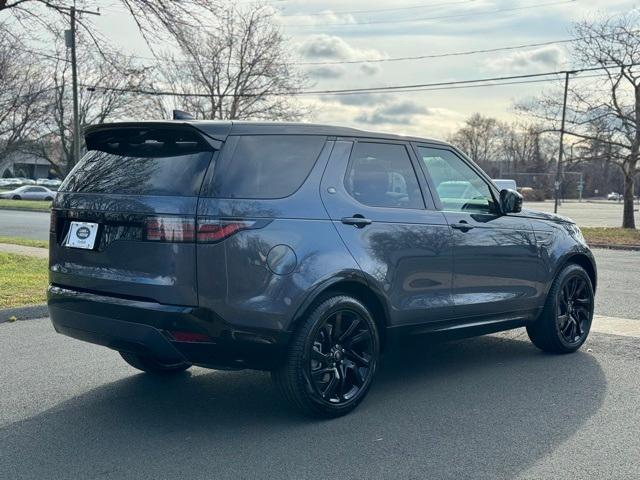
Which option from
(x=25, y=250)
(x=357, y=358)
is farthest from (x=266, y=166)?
(x=25, y=250)

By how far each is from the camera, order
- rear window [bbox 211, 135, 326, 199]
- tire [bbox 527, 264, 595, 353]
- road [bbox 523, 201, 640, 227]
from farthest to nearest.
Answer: road [bbox 523, 201, 640, 227] < tire [bbox 527, 264, 595, 353] < rear window [bbox 211, 135, 326, 199]

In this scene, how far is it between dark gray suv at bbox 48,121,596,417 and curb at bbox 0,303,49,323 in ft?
9.75

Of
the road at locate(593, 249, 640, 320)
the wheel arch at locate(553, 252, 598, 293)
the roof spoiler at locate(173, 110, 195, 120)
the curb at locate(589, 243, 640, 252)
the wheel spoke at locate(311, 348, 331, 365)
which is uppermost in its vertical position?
the roof spoiler at locate(173, 110, 195, 120)

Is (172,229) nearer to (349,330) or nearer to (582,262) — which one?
(349,330)

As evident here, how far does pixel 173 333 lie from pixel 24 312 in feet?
14.7

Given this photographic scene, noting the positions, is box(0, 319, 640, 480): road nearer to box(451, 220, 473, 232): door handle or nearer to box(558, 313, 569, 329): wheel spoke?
box(558, 313, 569, 329): wheel spoke

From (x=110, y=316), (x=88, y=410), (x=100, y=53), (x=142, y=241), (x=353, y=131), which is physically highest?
(x=100, y=53)

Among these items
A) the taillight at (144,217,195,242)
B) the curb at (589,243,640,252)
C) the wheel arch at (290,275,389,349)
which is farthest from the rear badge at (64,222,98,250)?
the curb at (589,243,640,252)

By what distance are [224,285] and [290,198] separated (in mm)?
683

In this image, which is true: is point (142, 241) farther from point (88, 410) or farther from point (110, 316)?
point (88, 410)

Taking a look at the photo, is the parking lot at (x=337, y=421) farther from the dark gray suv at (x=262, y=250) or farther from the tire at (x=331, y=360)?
the dark gray suv at (x=262, y=250)

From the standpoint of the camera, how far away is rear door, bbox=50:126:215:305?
4.03m

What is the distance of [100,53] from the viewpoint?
39.9 feet

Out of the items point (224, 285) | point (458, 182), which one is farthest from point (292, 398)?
point (458, 182)
